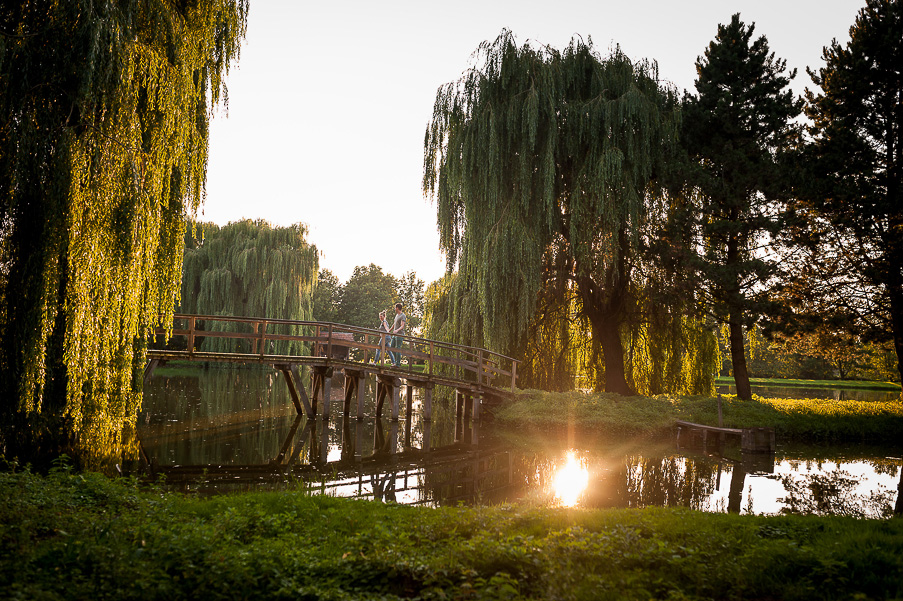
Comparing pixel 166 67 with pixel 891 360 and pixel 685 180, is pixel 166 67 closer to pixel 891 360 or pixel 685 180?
pixel 685 180

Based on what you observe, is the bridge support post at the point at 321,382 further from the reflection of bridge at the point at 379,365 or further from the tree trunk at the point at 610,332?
the tree trunk at the point at 610,332

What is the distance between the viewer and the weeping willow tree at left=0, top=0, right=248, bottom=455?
7.61m

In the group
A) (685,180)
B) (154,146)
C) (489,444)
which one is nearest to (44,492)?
(154,146)

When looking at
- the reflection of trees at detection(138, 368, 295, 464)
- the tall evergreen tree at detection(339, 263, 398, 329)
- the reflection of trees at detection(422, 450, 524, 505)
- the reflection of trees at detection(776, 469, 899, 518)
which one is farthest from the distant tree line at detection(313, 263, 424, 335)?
the reflection of trees at detection(776, 469, 899, 518)

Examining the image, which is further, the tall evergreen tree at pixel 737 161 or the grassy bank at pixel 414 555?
the tall evergreen tree at pixel 737 161

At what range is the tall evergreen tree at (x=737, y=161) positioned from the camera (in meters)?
17.8

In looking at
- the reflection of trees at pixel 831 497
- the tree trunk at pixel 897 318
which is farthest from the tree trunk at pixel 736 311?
the reflection of trees at pixel 831 497

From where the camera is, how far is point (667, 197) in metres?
18.7

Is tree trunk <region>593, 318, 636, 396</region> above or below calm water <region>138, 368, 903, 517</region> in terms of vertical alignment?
above

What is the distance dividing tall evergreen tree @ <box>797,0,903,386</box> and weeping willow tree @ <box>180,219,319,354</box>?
22669mm

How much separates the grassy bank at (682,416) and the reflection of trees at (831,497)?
14.6 ft

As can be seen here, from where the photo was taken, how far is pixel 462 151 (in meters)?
17.5

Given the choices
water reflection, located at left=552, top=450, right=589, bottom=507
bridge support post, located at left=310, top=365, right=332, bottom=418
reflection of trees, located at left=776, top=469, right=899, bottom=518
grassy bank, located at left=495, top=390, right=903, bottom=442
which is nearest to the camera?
reflection of trees, located at left=776, top=469, right=899, bottom=518

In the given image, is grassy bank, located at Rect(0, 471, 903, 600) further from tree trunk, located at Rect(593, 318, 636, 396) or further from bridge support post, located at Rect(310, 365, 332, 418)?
tree trunk, located at Rect(593, 318, 636, 396)
